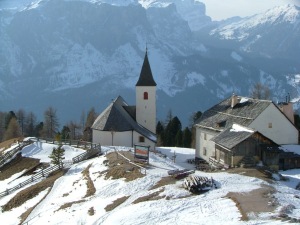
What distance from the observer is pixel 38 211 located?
38.6 meters

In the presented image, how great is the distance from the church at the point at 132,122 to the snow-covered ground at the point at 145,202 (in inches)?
686

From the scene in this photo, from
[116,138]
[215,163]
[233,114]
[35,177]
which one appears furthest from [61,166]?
[233,114]

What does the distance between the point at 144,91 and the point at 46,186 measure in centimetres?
3071

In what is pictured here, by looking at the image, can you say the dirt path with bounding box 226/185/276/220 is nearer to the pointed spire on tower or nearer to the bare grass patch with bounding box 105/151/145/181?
the bare grass patch with bounding box 105/151/145/181

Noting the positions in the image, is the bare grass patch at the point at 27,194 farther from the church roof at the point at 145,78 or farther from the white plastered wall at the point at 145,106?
the church roof at the point at 145,78

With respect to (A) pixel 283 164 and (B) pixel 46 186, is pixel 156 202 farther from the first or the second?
(A) pixel 283 164

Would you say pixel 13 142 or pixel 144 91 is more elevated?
pixel 144 91

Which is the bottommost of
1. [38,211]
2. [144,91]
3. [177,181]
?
[38,211]

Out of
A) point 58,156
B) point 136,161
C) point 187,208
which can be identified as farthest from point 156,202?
point 58,156

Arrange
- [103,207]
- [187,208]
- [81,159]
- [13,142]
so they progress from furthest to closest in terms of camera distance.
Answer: [13,142] < [81,159] < [103,207] < [187,208]

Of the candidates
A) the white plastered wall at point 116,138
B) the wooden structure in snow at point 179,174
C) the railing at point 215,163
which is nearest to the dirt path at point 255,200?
the wooden structure in snow at point 179,174

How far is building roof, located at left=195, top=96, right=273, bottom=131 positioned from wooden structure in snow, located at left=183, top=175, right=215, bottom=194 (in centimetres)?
1984

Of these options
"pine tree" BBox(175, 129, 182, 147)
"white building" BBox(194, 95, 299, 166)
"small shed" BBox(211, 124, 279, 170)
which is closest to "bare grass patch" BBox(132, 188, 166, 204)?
"small shed" BBox(211, 124, 279, 170)

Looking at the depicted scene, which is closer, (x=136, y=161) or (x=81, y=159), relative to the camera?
(x=136, y=161)
